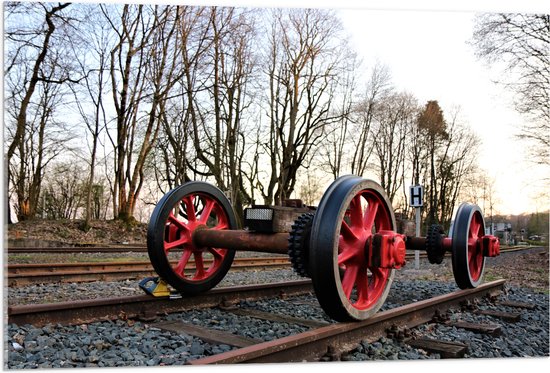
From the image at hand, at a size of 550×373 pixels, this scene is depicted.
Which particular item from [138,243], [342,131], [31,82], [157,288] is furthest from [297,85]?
[157,288]

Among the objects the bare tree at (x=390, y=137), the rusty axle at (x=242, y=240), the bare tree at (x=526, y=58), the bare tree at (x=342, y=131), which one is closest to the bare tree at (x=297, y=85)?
the bare tree at (x=342, y=131)

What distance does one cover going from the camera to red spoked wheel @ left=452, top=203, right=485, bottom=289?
5203 mm

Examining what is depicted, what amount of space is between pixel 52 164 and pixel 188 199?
413 centimetres

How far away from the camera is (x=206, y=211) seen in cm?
475

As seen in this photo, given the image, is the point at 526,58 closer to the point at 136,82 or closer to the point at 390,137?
the point at 390,137

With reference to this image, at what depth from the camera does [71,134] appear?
7895 millimetres

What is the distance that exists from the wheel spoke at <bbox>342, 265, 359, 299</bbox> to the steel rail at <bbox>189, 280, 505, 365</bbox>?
0.75 feet

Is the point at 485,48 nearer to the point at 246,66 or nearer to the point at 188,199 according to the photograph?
the point at 188,199

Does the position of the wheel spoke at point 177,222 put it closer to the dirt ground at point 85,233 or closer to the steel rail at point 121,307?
the steel rail at point 121,307

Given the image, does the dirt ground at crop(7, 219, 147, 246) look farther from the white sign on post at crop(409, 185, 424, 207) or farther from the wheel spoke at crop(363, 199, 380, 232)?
the wheel spoke at crop(363, 199, 380, 232)

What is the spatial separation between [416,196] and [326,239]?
240 inches

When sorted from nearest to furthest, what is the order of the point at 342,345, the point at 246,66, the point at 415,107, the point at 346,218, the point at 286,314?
1. the point at 342,345
2. the point at 346,218
3. the point at 286,314
4. the point at 246,66
5. the point at 415,107

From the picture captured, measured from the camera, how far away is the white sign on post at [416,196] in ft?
28.6

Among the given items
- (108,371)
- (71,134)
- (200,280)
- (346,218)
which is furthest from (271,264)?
(108,371)
